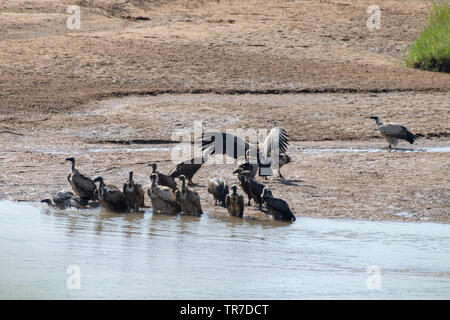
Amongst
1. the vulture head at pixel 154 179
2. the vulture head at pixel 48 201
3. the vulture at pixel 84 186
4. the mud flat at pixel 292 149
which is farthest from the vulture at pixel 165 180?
the vulture head at pixel 48 201

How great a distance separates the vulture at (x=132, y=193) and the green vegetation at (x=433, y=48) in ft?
34.2

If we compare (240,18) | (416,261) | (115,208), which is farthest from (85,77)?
(416,261)

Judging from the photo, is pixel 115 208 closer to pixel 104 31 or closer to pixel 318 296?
pixel 318 296

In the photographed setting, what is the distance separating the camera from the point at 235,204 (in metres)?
10.6

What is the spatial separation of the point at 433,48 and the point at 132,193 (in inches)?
421

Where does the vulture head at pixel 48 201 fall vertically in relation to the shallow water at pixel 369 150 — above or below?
below

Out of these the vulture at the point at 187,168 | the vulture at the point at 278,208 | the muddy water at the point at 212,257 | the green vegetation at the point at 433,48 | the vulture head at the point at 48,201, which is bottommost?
the muddy water at the point at 212,257

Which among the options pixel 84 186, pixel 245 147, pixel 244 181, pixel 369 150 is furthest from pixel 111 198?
pixel 369 150

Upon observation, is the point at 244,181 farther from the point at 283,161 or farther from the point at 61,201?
the point at 61,201

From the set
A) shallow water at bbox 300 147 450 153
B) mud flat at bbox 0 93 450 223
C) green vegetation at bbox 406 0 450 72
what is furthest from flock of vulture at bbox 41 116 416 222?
green vegetation at bbox 406 0 450 72

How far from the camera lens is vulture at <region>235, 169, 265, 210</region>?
1107cm

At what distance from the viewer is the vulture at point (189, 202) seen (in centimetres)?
1067

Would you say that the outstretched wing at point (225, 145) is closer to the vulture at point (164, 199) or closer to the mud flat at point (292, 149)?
the mud flat at point (292, 149)
